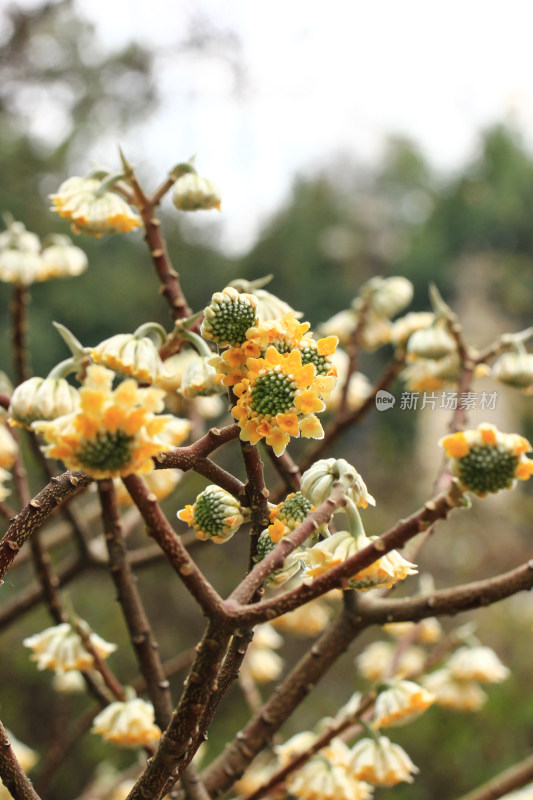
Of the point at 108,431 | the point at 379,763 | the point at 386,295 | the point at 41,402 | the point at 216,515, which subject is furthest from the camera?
the point at 386,295

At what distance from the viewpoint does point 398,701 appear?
0.73m

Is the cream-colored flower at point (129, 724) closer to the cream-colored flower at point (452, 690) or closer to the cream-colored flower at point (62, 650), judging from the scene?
the cream-colored flower at point (62, 650)

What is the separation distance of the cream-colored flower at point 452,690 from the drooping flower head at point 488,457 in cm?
87

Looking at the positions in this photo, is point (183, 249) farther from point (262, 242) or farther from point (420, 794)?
point (420, 794)

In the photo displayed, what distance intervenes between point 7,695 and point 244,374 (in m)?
2.74

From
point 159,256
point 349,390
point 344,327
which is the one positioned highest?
point 159,256

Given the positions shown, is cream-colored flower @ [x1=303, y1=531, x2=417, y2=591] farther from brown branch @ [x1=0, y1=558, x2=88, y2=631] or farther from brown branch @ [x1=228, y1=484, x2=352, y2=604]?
brown branch @ [x1=0, y1=558, x2=88, y2=631]

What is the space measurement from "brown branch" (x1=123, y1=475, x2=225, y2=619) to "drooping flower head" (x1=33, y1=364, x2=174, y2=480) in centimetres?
4

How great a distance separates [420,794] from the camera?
242 centimetres

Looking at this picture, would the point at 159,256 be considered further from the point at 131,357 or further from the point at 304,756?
the point at 304,756

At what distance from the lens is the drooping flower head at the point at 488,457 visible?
320mm

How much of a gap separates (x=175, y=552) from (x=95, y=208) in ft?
1.55

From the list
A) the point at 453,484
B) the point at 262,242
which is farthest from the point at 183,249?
the point at 453,484

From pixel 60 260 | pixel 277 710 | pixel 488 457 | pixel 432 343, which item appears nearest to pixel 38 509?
pixel 488 457
